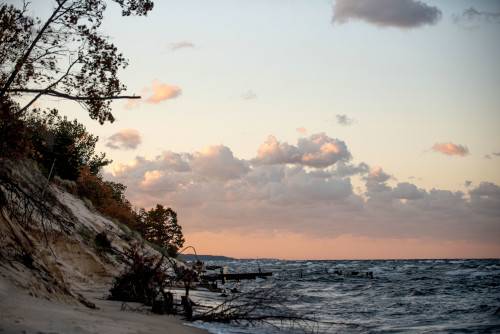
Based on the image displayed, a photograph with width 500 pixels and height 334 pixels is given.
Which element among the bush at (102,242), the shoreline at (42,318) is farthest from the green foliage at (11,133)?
the bush at (102,242)

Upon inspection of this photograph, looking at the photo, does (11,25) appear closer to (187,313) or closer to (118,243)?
(187,313)

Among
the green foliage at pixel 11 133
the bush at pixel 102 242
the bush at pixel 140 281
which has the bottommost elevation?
the bush at pixel 140 281

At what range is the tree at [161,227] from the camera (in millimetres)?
69438

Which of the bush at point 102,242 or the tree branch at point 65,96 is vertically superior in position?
the tree branch at point 65,96

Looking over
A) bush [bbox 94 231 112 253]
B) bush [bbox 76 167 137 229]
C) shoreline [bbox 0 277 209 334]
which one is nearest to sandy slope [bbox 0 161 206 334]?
shoreline [bbox 0 277 209 334]

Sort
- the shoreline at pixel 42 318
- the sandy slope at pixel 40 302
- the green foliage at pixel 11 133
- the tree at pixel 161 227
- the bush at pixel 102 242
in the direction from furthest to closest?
1. the tree at pixel 161 227
2. the bush at pixel 102 242
3. the green foliage at pixel 11 133
4. the sandy slope at pixel 40 302
5. the shoreline at pixel 42 318

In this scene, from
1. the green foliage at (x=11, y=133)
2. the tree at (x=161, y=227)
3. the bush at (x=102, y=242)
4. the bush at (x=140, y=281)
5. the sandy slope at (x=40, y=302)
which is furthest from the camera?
the tree at (x=161, y=227)

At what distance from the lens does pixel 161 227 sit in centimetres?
7044

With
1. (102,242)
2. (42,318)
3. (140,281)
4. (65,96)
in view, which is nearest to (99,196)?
(102,242)

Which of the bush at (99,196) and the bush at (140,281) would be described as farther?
the bush at (99,196)

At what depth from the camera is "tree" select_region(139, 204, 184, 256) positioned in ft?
228

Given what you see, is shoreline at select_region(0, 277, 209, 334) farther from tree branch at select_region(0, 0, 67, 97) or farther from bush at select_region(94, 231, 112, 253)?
bush at select_region(94, 231, 112, 253)

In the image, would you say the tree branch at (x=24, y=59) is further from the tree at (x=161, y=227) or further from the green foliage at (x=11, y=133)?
the tree at (x=161, y=227)

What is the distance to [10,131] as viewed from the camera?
8547 millimetres
